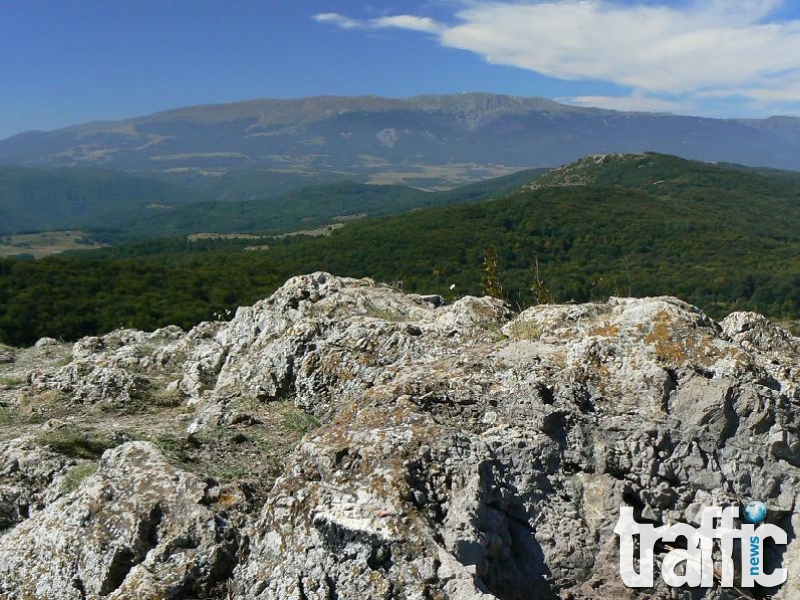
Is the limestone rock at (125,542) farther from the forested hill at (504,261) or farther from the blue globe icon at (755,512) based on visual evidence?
the forested hill at (504,261)

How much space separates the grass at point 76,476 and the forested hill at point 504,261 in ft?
46.4

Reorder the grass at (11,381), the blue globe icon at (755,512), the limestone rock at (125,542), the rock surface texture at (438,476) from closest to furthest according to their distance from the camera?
the rock surface texture at (438,476) → the limestone rock at (125,542) → the blue globe icon at (755,512) → the grass at (11,381)

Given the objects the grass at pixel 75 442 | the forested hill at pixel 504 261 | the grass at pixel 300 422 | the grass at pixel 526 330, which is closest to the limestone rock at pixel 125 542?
the grass at pixel 75 442

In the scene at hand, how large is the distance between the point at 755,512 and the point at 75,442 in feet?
30.6

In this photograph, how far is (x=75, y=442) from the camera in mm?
9297

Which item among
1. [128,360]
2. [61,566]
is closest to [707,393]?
[61,566]

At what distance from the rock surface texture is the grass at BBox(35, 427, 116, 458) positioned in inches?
1.5

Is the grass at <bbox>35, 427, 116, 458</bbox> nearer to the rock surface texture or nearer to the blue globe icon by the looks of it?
the rock surface texture

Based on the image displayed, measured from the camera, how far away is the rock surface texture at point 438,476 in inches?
259

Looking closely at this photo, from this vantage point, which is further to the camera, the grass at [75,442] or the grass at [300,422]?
the grass at [300,422]

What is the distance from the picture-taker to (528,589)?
22.8ft

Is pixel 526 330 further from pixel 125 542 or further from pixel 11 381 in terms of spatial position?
pixel 11 381

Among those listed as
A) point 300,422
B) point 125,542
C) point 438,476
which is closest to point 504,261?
point 300,422

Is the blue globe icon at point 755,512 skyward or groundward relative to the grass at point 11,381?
skyward
